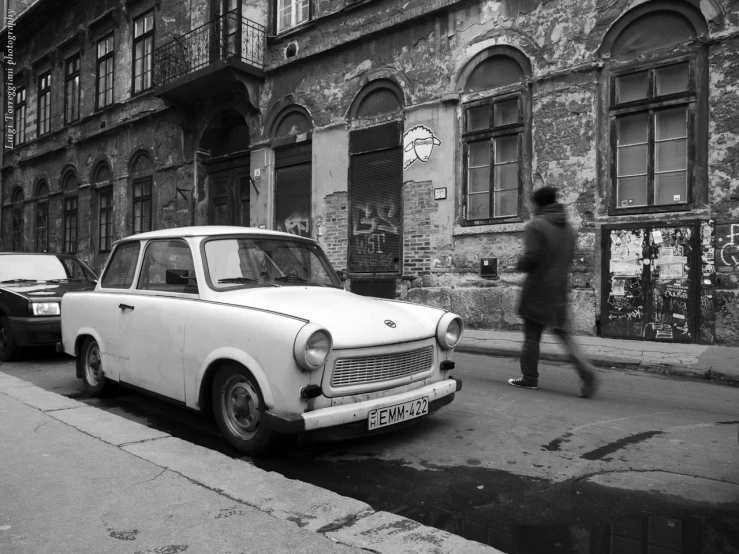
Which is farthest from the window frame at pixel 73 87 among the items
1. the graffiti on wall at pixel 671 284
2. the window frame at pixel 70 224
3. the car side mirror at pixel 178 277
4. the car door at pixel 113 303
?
the car side mirror at pixel 178 277

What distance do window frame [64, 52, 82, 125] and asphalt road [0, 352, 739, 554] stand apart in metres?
20.7

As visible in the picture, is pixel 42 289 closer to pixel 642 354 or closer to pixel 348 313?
pixel 348 313

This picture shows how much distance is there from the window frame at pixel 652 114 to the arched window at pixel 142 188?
1426 cm

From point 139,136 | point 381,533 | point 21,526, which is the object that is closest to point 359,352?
point 381,533

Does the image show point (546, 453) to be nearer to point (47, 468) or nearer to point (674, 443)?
point (674, 443)

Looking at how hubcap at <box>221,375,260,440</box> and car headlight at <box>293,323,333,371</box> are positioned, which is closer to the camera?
car headlight at <box>293,323,333,371</box>

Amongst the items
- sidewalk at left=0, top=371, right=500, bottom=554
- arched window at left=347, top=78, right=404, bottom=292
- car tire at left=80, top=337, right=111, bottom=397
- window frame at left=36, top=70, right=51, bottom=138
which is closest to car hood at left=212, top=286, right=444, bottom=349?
sidewalk at left=0, top=371, right=500, bottom=554

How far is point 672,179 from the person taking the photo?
9336 millimetres

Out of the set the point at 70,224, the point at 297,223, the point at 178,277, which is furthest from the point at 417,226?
the point at 70,224

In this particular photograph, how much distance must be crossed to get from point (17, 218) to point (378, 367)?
94.4 ft

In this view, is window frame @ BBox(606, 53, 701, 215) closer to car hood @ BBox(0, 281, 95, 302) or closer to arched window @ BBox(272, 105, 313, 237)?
arched window @ BBox(272, 105, 313, 237)

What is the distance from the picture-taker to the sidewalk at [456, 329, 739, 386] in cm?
696

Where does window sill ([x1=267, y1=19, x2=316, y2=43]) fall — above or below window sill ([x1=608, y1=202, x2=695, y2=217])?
above

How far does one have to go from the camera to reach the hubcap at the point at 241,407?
3.76 metres
